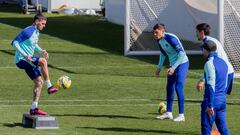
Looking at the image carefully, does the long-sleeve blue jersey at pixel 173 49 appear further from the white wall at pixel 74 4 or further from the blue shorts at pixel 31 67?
the white wall at pixel 74 4

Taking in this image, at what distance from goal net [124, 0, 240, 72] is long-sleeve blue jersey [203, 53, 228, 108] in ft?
41.3

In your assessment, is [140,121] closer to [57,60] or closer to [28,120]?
[28,120]

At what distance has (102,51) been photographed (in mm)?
31750

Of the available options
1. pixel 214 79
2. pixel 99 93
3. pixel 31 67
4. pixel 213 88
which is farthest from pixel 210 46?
pixel 99 93

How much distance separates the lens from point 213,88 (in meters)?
12.5

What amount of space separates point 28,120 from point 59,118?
1.22 metres

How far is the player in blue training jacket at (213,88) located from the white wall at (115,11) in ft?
92.9

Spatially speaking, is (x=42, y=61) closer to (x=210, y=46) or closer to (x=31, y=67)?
(x=31, y=67)

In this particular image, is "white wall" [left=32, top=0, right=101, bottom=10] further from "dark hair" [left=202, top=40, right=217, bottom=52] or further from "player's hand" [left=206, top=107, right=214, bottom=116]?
"player's hand" [left=206, top=107, right=214, bottom=116]

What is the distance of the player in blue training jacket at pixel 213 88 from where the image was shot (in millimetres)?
12516

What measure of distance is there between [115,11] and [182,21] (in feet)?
29.9

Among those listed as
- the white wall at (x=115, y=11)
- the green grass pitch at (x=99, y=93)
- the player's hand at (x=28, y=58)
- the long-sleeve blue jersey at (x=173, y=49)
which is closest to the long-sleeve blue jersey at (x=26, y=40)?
the player's hand at (x=28, y=58)

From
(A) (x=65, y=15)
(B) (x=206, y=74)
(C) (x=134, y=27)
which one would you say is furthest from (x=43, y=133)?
(A) (x=65, y=15)

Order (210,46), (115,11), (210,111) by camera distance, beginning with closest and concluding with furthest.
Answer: (210,111) → (210,46) → (115,11)
